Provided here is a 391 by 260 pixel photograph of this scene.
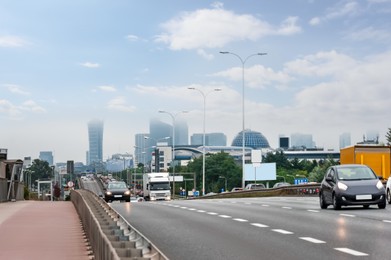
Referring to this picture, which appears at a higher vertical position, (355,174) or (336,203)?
(355,174)

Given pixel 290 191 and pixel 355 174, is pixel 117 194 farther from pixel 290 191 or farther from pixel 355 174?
pixel 355 174

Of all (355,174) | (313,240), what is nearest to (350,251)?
(313,240)

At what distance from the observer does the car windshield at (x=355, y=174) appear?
91.4 ft

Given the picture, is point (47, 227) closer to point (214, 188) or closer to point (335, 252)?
point (335, 252)

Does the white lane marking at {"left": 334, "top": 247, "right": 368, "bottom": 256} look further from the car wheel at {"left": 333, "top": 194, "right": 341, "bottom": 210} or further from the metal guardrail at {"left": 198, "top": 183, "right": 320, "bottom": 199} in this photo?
the metal guardrail at {"left": 198, "top": 183, "right": 320, "bottom": 199}

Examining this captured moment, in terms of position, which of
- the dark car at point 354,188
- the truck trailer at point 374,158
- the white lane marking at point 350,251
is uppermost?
the truck trailer at point 374,158

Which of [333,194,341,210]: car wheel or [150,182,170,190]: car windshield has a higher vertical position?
[150,182,170,190]: car windshield

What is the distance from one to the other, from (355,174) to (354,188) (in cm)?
131

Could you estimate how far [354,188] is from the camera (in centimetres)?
2686

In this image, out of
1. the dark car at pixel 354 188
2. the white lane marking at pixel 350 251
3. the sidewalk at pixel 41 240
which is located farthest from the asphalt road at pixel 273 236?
the dark car at pixel 354 188

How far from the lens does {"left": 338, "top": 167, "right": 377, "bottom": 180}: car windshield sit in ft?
91.4

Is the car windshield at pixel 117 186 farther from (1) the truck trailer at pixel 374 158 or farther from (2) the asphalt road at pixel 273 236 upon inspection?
(2) the asphalt road at pixel 273 236

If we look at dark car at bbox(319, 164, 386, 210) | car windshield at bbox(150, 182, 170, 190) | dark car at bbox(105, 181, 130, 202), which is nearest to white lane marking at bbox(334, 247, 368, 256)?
dark car at bbox(319, 164, 386, 210)

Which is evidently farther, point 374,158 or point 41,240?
point 374,158
